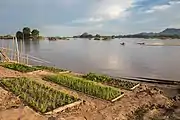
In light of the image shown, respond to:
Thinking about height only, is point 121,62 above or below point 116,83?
below

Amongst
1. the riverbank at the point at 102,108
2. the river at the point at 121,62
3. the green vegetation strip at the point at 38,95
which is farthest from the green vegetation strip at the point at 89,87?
the river at the point at 121,62

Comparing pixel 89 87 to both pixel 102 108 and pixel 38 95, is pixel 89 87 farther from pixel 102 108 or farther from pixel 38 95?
pixel 38 95

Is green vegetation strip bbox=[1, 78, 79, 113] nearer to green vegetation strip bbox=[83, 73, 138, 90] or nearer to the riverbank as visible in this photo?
the riverbank

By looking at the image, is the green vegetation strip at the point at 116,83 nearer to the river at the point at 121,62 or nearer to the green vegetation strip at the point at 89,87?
the green vegetation strip at the point at 89,87

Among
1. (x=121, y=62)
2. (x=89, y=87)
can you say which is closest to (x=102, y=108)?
(x=89, y=87)

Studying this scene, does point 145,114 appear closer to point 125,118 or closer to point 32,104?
point 125,118
